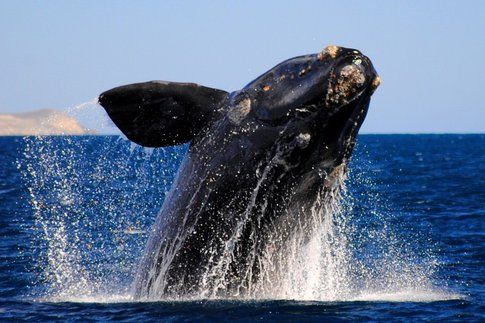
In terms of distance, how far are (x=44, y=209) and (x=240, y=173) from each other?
23997mm

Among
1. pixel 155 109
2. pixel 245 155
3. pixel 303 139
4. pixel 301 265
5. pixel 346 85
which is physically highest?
pixel 346 85

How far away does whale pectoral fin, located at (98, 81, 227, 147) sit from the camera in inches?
473

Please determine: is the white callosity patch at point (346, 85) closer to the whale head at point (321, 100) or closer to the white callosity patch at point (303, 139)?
the whale head at point (321, 100)

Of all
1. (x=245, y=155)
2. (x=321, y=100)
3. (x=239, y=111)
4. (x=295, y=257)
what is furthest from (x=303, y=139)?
(x=295, y=257)

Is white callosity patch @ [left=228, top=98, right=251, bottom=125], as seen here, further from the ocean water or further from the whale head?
the ocean water

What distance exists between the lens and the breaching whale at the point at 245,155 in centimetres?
1184

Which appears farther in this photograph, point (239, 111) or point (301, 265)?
point (301, 265)

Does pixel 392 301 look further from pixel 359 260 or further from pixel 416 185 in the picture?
pixel 416 185

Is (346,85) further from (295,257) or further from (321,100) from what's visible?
(295,257)

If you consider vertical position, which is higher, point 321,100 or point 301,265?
point 321,100

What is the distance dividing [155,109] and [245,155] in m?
1.38

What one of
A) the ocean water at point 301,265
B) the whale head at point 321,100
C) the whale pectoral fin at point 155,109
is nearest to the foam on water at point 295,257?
the ocean water at point 301,265

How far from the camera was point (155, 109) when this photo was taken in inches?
474

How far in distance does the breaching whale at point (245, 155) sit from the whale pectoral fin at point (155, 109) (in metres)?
0.01
